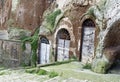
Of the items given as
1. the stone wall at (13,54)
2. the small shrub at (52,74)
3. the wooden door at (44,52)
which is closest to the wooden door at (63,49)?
the wooden door at (44,52)

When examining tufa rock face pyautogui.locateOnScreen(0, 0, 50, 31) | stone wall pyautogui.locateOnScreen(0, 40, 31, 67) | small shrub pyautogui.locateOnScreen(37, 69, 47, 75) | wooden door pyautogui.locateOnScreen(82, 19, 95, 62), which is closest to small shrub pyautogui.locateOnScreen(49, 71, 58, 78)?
small shrub pyautogui.locateOnScreen(37, 69, 47, 75)

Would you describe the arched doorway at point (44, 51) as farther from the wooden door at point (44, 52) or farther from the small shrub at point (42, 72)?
the small shrub at point (42, 72)

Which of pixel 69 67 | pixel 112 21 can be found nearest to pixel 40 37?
pixel 69 67

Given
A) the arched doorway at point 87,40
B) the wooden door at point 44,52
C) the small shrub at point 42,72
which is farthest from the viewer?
the wooden door at point 44,52

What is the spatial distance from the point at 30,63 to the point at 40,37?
86.6 inches

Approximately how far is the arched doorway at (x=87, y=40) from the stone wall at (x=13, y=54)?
5572mm

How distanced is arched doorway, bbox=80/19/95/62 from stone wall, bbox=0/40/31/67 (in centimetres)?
557

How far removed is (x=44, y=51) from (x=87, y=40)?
14.9ft

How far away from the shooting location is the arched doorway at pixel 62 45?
17.5 meters

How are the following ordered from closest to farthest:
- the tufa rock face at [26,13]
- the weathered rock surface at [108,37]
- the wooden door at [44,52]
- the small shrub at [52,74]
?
the small shrub at [52,74], the weathered rock surface at [108,37], the wooden door at [44,52], the tufa rock face at [26,13]

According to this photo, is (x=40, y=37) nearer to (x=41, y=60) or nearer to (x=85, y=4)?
(x=41, y=60)

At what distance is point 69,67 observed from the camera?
14344mm

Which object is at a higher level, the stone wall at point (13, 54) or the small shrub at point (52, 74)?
the stone wall at point (13, 54)

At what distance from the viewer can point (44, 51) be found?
19484 mm
